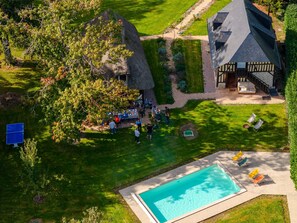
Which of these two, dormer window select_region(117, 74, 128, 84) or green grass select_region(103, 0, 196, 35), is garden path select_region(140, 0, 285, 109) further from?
dormer window select_region(117, 74, 128, 84)

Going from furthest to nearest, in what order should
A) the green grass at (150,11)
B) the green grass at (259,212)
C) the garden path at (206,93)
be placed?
the green grass at (150,11)
the garden path at (206,93)
the green grass at (259,212)

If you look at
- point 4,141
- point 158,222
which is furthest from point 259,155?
point 4,141

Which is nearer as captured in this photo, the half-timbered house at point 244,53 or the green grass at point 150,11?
the half-timbered house at point 244,53

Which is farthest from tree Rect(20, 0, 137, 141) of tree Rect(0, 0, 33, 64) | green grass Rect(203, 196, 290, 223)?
green grass Rect(203, 196, 290, 223)

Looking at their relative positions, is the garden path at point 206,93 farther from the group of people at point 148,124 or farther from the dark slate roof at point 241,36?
the dark slate roof at point 241,36

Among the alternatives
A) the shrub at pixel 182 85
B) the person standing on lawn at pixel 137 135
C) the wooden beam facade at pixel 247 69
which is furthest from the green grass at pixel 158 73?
the person standing on lawn at pixel 137 135

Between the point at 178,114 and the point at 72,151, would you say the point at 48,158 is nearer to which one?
the point at 72,151
